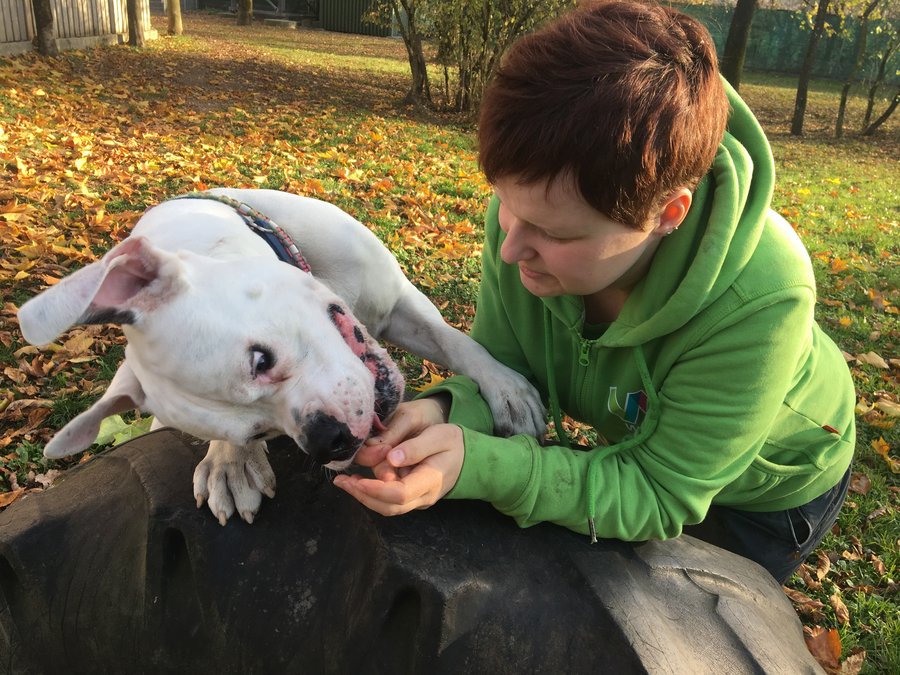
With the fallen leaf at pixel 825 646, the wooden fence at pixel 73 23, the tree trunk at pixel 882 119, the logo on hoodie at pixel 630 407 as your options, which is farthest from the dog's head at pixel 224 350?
the tree trunk at pixel 882 119

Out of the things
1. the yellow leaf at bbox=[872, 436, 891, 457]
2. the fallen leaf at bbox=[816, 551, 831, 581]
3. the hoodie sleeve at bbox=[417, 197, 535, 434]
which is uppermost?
the hoodie sleeve at bbox=[417, 197, 535, 434]

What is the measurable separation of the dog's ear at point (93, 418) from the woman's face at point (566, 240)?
132 centimetres

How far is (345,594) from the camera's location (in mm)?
1849

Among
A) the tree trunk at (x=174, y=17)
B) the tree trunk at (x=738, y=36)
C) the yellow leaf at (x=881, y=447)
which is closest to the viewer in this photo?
the yellow leaf at (x=881, y=447)

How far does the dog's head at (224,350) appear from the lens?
6.66 ft

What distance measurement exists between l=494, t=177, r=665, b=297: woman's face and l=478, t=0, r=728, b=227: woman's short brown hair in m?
0.04

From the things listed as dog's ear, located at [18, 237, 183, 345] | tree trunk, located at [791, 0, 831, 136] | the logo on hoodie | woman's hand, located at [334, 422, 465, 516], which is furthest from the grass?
woman's hand, located at [334, 422, 465, 516]

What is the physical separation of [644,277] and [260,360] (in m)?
1.18

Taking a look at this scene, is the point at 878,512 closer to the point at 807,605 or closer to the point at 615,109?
the point at 807,605

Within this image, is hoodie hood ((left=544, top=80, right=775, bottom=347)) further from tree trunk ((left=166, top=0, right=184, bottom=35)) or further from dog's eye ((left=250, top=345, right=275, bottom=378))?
tree trunk ((left=166, top=0, right=184, bottom=35))

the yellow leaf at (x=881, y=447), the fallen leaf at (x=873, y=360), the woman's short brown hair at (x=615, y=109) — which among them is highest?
the woman's short brown hair at (x=615, y=109)

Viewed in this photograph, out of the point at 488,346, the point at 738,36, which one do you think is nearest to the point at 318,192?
the point at 488,346

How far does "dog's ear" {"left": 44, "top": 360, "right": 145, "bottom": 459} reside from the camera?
2262 mm

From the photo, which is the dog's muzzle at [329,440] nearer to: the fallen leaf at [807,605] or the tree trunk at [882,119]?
the fallen leaf at [807,605]
